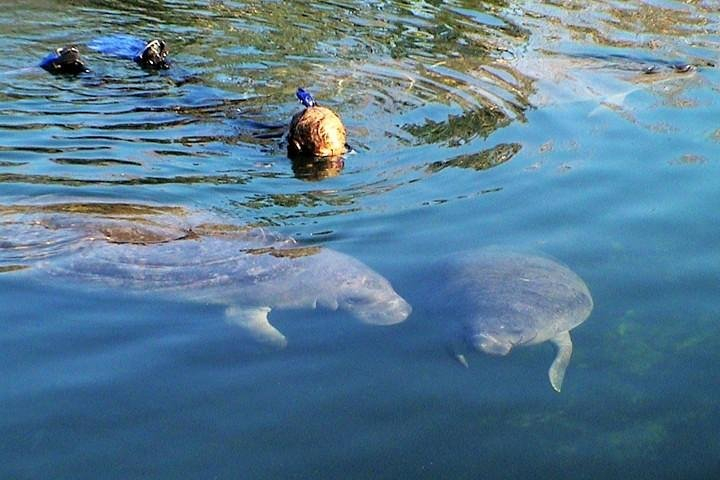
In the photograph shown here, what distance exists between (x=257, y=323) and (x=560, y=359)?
5.38 feet

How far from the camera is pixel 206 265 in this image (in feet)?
20.0

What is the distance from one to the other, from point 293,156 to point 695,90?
435cm

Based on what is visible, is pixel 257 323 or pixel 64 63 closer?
pixel 257 323

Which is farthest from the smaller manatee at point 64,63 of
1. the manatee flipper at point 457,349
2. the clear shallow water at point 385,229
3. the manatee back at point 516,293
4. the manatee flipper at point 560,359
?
the manatee flipper at point 560,359

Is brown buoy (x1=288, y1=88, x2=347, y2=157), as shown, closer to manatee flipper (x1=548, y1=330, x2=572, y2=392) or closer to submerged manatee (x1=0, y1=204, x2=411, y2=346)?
submerged manatee (x1=0, y1=204, x2=411, y2=346)

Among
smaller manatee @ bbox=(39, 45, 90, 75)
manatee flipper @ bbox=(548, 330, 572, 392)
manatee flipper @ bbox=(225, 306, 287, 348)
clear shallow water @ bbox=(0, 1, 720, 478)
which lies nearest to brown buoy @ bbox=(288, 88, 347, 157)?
clear shallow water @ bbox=(0, 1, 720, 478)

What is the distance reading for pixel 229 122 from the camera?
363 inches

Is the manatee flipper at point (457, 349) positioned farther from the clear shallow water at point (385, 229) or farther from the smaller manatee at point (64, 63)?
the smaller manatee at point (64, 63)

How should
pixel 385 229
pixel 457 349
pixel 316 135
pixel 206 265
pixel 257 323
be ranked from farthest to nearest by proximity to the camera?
pixel 316 135
pixel 385 229
pixel 206 265
pixel 257 323
pixel 457 349

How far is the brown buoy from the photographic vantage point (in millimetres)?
8250

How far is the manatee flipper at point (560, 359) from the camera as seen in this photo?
482 centimetres

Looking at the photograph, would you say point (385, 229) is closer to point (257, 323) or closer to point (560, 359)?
point (257, 323)

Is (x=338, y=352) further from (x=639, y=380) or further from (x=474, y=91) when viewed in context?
(x=474, y=91)

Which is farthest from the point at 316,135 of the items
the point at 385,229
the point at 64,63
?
the point at 64,63
